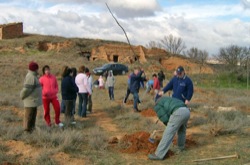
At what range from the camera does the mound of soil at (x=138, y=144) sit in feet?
24.5

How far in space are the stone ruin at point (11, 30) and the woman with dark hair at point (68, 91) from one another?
1551 inches

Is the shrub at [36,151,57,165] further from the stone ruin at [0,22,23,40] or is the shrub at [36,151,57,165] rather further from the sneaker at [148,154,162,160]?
the stone ruin at [0,22,23,40]

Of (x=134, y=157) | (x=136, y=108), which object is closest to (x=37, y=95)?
(x=134, y=157)

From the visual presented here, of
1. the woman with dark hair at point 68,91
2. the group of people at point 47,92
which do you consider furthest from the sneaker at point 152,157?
the woman with dark hair at point 68,91

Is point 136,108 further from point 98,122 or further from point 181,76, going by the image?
point 181,76

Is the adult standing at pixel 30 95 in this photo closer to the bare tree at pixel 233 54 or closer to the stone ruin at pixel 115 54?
the stone ruin at pixel 115 54

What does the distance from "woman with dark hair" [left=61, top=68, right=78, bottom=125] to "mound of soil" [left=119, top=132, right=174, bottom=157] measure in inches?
100

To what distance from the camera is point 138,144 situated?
25.2 feet

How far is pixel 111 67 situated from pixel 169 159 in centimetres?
2803

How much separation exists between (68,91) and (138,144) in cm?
311

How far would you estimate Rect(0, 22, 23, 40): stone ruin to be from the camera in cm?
4666

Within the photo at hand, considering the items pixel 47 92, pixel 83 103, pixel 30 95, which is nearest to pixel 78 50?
pixel 83 103

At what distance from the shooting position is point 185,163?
6648 mm

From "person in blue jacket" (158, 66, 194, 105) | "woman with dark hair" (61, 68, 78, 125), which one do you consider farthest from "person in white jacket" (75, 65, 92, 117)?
"person in blue jacket" (158, 66, 194, 105)
